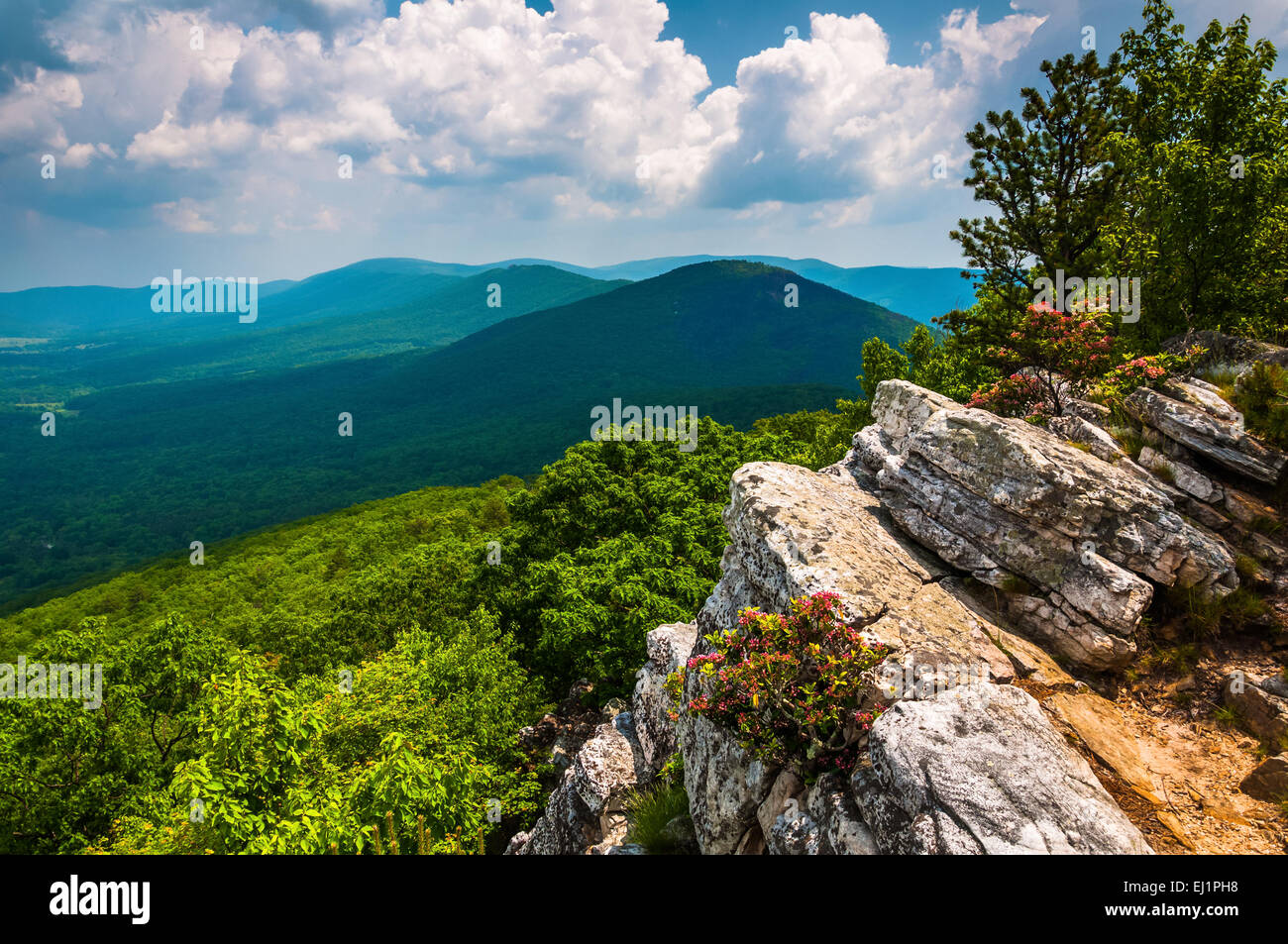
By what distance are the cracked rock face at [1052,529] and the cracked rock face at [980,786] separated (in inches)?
137

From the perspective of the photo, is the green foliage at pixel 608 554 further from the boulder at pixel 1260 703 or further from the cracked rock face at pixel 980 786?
the boulder at pixel 1260 703

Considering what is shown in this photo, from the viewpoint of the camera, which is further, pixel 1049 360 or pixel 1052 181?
pixel 1052 181

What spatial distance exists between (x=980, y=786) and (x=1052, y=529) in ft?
20.2

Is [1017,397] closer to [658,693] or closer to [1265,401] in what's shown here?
[1265,401]

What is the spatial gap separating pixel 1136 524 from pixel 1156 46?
26294 millimetres

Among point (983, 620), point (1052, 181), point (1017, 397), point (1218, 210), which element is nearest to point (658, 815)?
point (983, 620)

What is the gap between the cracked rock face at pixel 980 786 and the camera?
6.23 m

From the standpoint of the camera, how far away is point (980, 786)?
6629mm

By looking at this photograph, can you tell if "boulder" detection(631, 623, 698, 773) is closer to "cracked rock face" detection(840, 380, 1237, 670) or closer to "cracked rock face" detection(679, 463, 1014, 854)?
"cracked rock face" detection(679, 463, 1014, 854)

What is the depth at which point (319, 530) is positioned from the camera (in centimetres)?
9181
